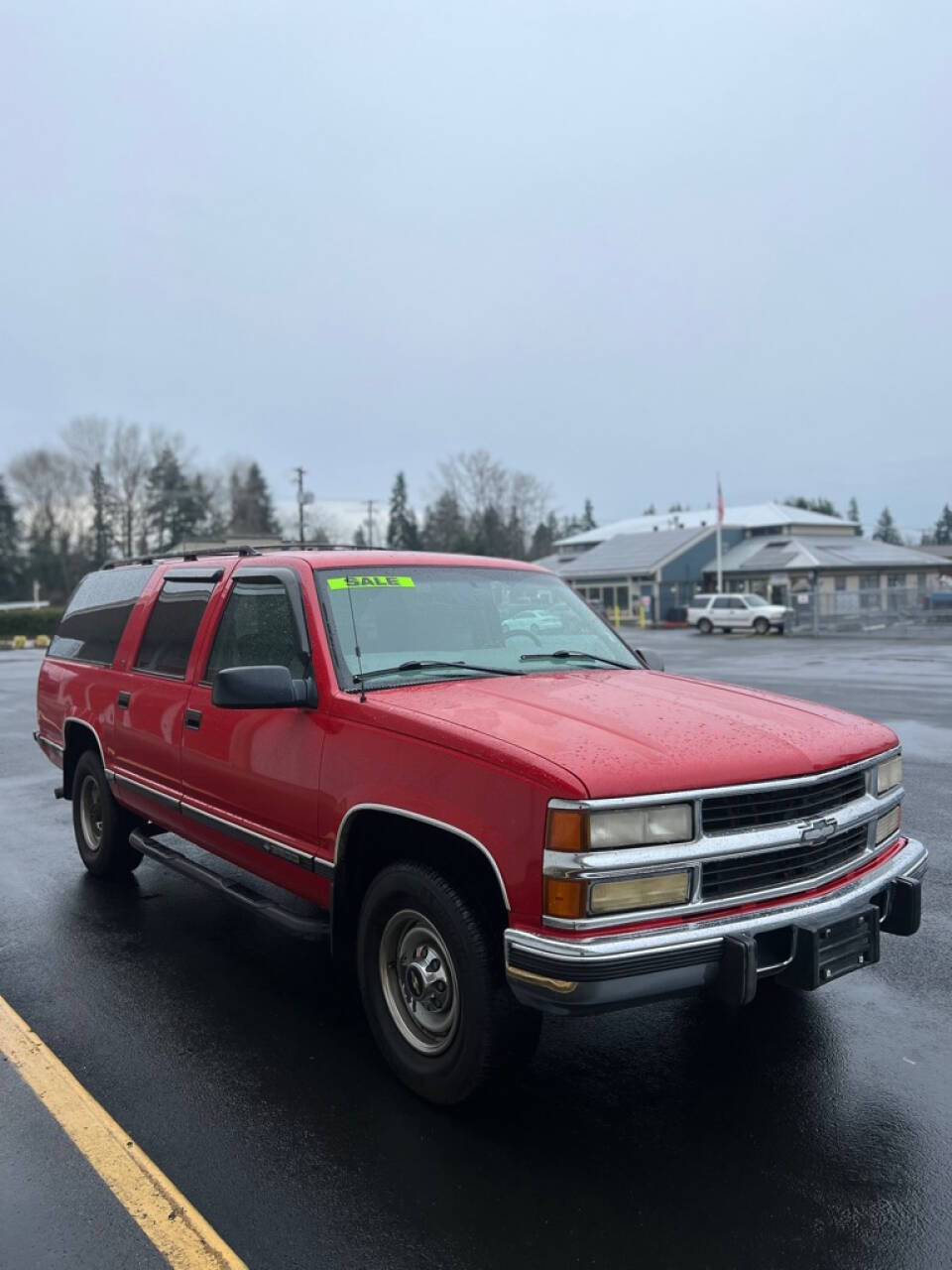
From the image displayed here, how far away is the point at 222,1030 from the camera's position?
165 inches

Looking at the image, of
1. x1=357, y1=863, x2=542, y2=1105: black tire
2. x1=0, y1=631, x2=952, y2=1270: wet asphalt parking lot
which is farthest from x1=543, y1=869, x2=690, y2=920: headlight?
x1=0, y1=631, x2=952, y2=1270: wet asphalt parking lot

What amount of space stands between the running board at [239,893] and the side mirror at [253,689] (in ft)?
2.98

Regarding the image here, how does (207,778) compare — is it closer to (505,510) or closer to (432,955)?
(432,955)

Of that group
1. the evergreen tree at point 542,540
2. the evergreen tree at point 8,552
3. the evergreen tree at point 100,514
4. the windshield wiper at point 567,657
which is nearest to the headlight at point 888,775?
the windshield wiper at point 567,657

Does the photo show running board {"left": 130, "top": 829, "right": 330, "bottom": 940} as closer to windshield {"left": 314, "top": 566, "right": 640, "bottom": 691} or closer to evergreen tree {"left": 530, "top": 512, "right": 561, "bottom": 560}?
windshield {"left": 314, "top": 566, "right": 640, "bottom": 691}

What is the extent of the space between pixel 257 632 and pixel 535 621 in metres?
1.30

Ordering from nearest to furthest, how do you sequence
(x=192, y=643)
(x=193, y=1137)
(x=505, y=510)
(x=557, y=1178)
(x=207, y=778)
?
(x=557, y=1178) → (x=193, y=1137) → (x=207, y=778) → (x=192, y=643) → (x=505, y=510)

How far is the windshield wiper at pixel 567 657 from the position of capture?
456cm

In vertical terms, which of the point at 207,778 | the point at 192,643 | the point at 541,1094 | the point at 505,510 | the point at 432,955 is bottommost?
the point at 541,1094

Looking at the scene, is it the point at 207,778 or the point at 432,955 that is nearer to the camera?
the point at 432,955

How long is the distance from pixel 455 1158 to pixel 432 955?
0.63 metres

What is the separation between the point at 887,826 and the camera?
13.2 ft

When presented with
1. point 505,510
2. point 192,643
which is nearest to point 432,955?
point 192,643

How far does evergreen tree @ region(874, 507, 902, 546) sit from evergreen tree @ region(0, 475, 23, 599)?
4213 inches
